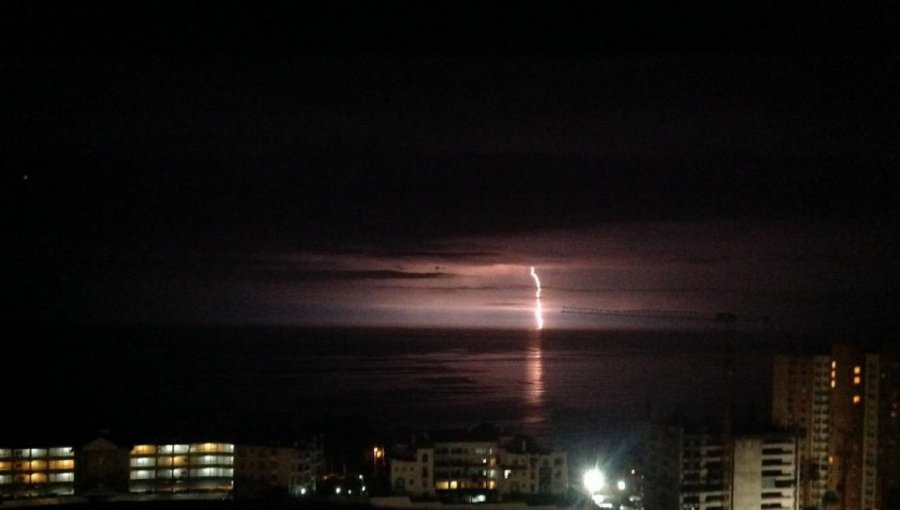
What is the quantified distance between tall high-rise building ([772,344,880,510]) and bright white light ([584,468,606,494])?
74.4 inches

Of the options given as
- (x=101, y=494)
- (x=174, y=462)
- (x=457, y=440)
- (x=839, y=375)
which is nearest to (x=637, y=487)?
(x=457, y=440)

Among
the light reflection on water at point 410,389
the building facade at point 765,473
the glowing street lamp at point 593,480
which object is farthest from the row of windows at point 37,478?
the building facade at point 765,473

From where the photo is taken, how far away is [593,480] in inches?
321

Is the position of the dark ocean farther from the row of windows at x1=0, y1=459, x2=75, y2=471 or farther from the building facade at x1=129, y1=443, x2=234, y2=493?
the building facade at x1=129, y1=443, x2=234, y2=493

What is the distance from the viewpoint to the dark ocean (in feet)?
35.4

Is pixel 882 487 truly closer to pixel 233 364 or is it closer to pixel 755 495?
pixel 755 495


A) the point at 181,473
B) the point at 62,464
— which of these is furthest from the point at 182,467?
the point at 62,464

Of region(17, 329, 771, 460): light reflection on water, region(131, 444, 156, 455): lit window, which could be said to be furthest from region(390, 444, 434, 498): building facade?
region(17, 329, 771, 460): light reflection on water

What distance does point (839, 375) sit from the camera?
9.08m

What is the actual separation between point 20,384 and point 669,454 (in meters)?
10.4

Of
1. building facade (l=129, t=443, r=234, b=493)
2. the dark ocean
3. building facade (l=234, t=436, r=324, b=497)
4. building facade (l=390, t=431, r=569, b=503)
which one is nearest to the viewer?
building facade (l=129, t=443, r=234, b=493)

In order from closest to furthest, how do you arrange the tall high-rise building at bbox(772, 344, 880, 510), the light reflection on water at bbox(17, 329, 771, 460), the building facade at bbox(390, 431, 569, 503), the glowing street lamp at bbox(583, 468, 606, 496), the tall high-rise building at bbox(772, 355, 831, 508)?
the building facade at bbox(390, 431, 569, 503) < the glowing street lamp at bbox(583, 468, 606, 496) < the tall high-rise building at bbox(772, 344, 880, 510) < the tall high-rise building at bbox(772, 355, 831, 508) < the light reflection on water at bbox(17, 329, 771, 460)

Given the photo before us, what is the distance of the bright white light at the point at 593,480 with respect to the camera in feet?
26.3

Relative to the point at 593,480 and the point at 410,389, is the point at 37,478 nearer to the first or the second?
the point at 593,480
